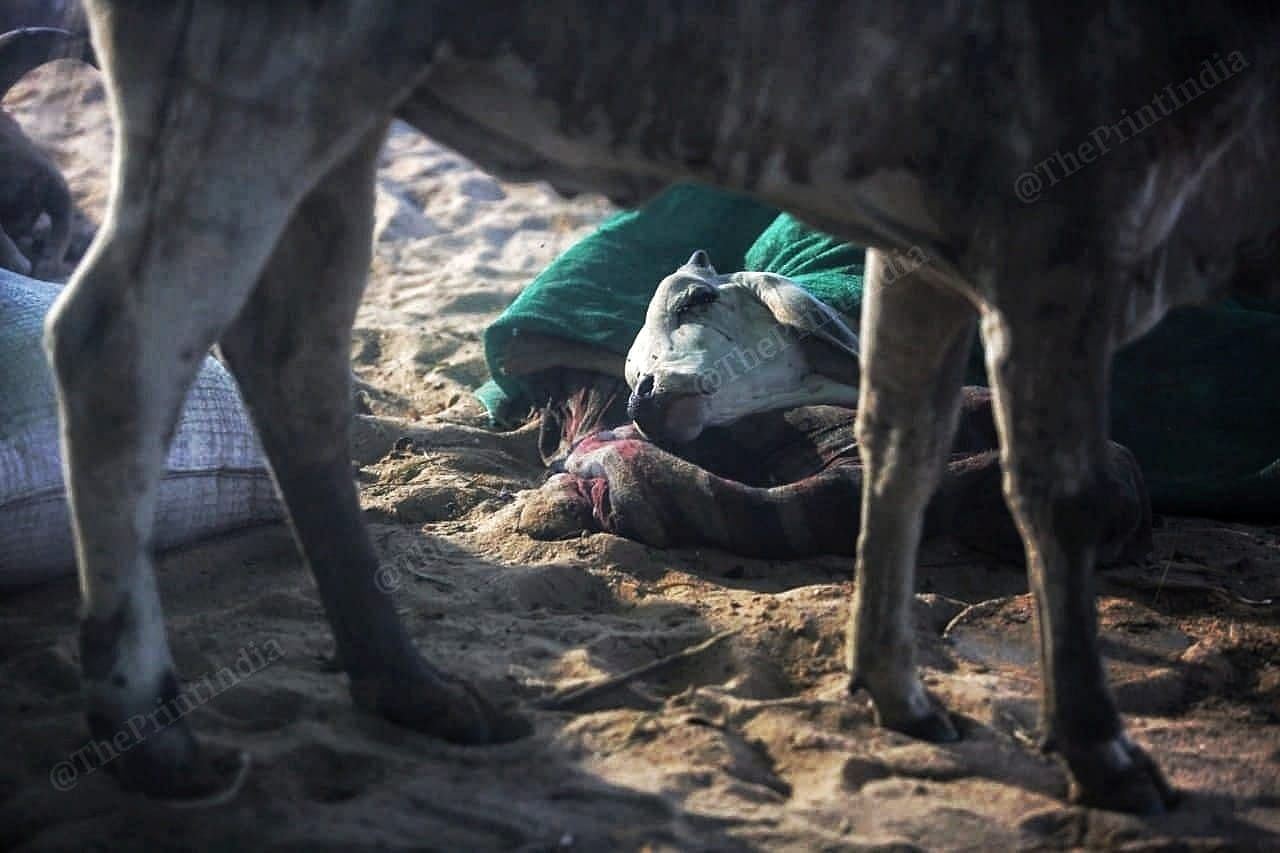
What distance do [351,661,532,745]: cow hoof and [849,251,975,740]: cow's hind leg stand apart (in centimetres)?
72

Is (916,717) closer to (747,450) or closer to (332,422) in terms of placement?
(332,422)

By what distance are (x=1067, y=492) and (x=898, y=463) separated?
506 mm

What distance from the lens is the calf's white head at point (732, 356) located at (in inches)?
168

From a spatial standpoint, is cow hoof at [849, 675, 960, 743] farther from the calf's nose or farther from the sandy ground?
the calf's nose

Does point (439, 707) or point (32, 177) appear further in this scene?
point (32, 177)

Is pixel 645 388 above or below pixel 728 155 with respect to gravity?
below

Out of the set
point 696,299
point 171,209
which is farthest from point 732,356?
point 171,209

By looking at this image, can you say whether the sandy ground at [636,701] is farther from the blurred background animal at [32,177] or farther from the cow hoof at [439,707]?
the blurred background animal at [32,177]

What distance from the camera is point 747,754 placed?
273cm

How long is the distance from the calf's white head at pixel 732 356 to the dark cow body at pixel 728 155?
177 centimetres

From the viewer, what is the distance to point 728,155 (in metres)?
2.40

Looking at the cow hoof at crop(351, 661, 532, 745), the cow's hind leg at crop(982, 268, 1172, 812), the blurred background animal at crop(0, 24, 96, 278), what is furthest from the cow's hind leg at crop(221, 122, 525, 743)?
the blurred background animal at crop(0, 24, 96, 278)

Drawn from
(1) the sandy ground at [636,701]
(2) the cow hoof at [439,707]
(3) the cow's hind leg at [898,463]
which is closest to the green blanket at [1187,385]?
(1) the sandy ground at [636,701]

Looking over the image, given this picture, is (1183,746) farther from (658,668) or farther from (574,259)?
(574,259)
